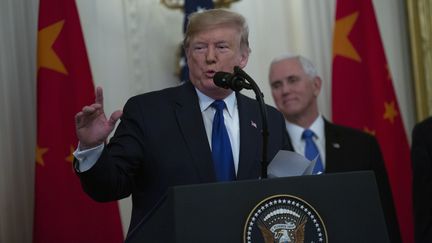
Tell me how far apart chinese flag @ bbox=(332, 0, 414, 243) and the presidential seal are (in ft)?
9.97

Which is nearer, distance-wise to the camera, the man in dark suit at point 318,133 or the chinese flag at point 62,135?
the chinese flag at point 62,135

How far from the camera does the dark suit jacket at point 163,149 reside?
7.47ft

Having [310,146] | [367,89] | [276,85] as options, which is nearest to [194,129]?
[310,146]

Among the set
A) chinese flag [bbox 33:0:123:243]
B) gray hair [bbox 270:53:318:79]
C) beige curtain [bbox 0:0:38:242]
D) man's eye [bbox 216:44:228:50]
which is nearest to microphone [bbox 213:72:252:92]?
man's eye [bbox 216:44:228:50]

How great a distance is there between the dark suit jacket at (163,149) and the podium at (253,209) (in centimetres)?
50

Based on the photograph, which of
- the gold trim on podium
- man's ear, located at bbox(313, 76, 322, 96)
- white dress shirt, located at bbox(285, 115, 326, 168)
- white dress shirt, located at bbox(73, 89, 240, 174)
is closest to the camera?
white dress shirt, located at bbox(73, 89, 240, 174)

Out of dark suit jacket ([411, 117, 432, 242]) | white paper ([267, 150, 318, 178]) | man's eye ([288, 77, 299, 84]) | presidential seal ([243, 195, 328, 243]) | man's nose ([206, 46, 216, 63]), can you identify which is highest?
man's nose ([206, 46, 216, 63])

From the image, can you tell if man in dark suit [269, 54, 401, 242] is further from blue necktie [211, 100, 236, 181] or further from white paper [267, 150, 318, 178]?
white paper [267, 150, 318, 178]

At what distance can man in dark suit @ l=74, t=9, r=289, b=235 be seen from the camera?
2.28 metres

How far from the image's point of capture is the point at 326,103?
4.82 m

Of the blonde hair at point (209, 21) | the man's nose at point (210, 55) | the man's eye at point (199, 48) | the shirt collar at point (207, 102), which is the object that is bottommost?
the shirt collar at point (207, 102)

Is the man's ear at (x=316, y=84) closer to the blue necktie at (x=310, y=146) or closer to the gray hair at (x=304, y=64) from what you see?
the gray hair at (x=304, y=64)

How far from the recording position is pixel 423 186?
131 inches

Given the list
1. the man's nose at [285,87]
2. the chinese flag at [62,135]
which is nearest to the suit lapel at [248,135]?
the chinese flag at [62,135]
